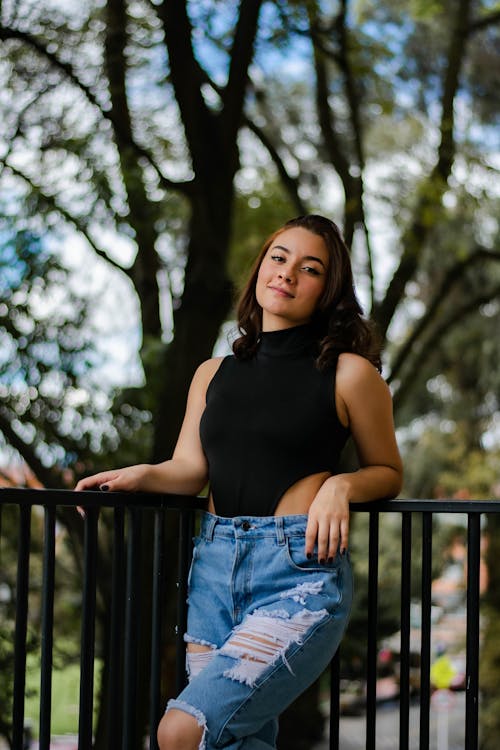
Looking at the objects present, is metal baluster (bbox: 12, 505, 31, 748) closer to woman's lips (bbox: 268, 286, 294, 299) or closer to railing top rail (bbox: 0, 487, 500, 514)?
railing top rail (bbox: 0, 487, 500, 514)

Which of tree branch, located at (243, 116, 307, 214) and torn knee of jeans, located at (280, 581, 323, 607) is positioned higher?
tree branch, located at (243, 116, 307, 214)

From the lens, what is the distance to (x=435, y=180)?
8.43m

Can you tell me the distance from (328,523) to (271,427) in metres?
0.28

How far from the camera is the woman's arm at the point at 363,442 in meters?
2.15

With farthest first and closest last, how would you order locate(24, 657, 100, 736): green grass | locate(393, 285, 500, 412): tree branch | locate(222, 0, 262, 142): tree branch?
1. locate(393, 285, 500, 412): tree branch
2. locate(24, 657, 100, 736): green grass
3. locate(222, 0, 262, 142): tree branch

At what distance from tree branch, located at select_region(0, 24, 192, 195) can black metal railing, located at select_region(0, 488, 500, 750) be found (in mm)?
4275

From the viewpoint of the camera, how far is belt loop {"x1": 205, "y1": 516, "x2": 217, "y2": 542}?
2.25 m

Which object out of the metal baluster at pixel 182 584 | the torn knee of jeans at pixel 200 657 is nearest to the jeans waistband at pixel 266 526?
the torn knee of jeans at pixel 200 657

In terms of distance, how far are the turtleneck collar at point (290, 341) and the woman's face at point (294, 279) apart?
15 millimetres

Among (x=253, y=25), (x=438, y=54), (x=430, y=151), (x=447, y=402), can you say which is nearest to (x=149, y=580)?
(x=253, y=25)

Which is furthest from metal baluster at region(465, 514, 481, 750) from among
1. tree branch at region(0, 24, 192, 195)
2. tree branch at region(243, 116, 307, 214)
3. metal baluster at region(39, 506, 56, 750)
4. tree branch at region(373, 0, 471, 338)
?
tree branch at region(243, 116, 307, 214)

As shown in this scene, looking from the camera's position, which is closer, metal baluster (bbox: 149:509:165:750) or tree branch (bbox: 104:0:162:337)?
metal baluster (bbox: 149:509:165:750)

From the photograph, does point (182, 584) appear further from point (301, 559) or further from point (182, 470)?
point (301, 559)

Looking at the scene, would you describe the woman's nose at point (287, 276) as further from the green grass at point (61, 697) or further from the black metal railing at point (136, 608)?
the green grass at point (61, 697)
